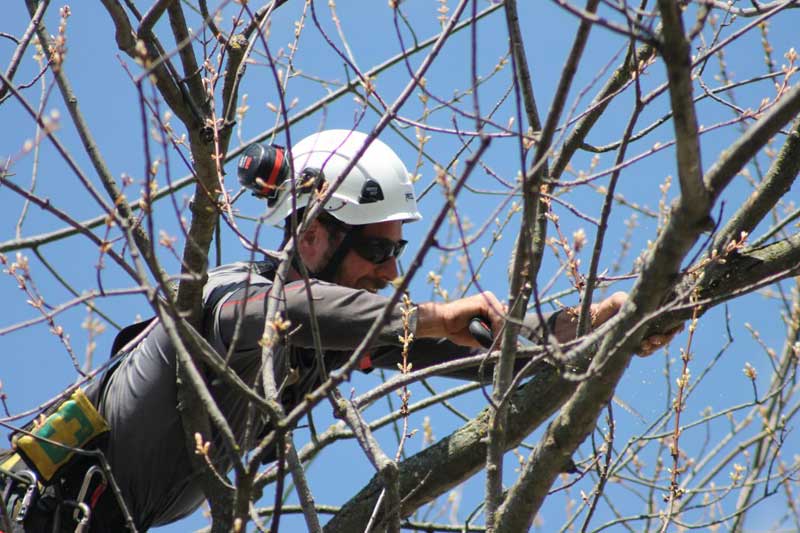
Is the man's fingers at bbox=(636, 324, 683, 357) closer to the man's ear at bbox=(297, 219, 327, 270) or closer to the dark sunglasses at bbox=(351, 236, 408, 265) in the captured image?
the dark sunglasses at bbox=(351, 236, 408, 265)

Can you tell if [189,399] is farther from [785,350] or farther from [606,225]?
[785,350]

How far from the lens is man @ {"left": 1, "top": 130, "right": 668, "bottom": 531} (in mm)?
3322

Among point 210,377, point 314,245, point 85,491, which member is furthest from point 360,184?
point 85,491

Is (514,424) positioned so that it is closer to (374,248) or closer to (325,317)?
(325,317)

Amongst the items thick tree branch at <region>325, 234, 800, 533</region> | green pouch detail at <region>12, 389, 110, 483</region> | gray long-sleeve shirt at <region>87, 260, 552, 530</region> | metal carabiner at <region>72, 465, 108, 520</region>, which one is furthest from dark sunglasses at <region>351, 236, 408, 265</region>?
metal carabiner at <region>72, 465, 108, 520</region>

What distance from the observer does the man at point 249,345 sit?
10.9ft

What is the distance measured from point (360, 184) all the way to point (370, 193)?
75 millimetres

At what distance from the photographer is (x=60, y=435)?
3416mm

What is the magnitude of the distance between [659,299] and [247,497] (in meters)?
0.91

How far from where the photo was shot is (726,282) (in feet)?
9.96

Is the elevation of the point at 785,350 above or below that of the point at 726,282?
above

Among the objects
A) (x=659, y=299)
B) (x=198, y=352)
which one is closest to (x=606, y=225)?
(x=659, y=299)

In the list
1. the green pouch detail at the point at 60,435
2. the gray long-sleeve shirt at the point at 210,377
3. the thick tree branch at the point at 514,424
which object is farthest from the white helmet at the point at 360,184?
the thick tree branch at the point at 514,424

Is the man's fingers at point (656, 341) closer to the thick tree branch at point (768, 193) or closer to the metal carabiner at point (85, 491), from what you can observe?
the thick tree branch at point (768, 193)
